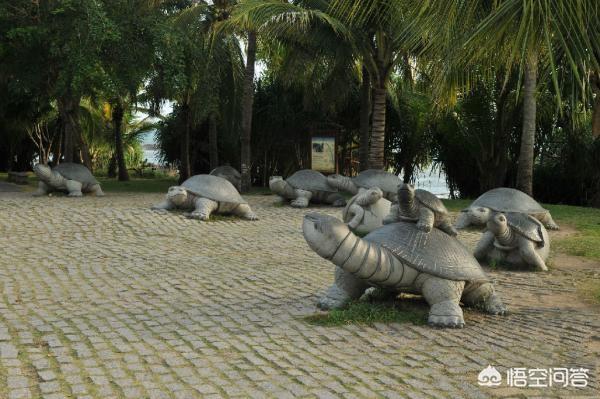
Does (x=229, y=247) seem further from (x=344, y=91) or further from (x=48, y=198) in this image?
(x=344, y=91)

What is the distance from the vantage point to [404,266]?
546cm

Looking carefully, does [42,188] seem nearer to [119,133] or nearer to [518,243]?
[119,133]

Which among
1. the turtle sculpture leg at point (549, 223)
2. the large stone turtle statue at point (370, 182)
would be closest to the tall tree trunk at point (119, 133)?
the large stone turtle statue at point (370, 182)

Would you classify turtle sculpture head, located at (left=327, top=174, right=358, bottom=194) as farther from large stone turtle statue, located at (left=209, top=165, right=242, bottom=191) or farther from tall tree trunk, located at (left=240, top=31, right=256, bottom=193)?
large stone turtle statue, located at (left=209, top=165, right=242, bottom=191)

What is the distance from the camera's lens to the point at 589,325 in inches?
222

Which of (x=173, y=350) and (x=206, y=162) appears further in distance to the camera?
(x=206, y=162)

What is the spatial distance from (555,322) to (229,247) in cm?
512

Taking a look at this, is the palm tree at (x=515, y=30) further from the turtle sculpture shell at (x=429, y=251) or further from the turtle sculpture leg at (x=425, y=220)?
the turtle sculpture shell at (x=429, y=251)

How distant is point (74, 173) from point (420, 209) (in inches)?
462

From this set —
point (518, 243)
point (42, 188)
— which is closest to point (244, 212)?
point (42, 188)

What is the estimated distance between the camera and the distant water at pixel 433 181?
22.2 metres

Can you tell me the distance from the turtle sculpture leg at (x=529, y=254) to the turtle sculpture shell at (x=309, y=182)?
24.4ft

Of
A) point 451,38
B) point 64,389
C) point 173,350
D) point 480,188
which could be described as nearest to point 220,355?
point 173,350

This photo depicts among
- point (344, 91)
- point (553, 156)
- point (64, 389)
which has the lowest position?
point (64, 389)
